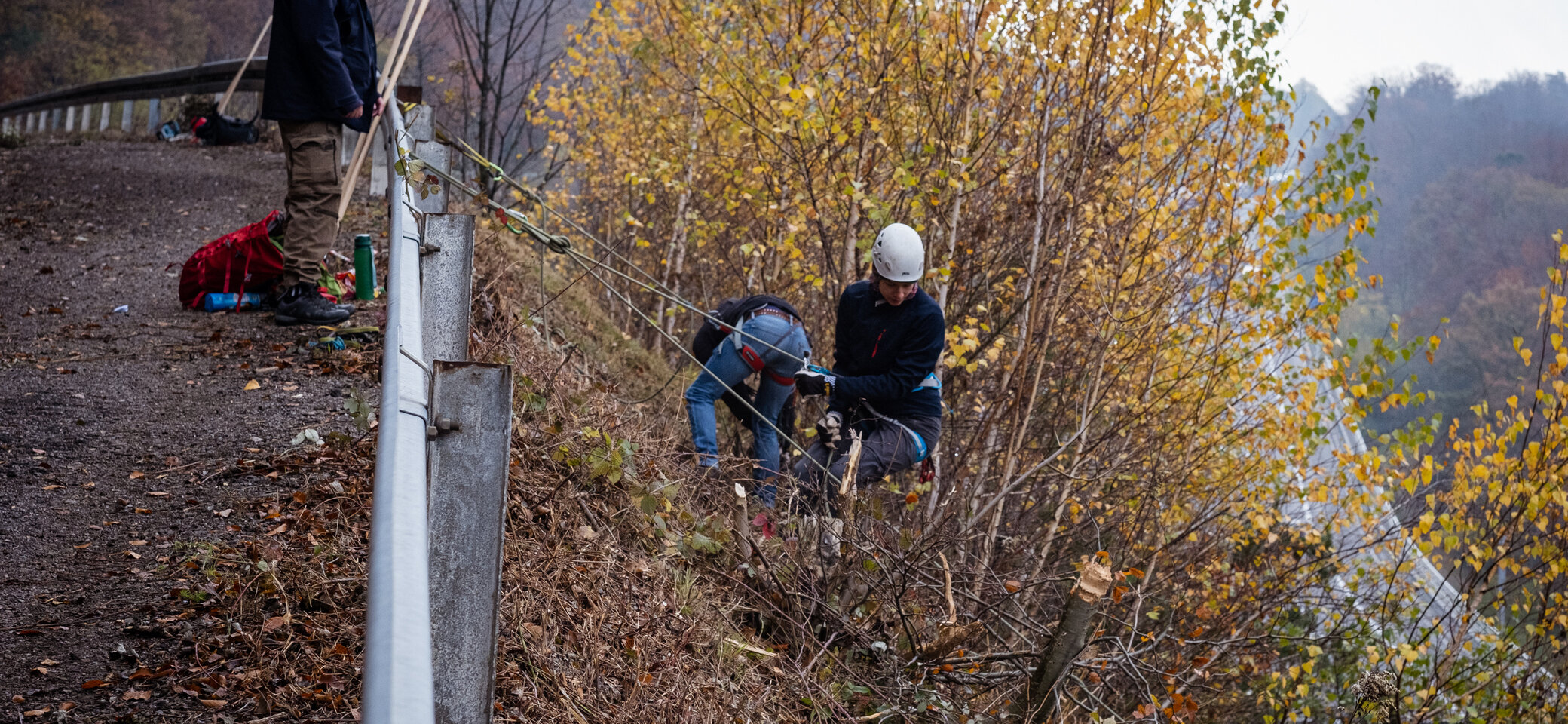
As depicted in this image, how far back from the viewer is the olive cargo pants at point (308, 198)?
5.11 metres

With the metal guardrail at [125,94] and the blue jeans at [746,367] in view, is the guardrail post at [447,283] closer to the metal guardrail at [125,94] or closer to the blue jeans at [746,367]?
the blue jeans at [746,367]

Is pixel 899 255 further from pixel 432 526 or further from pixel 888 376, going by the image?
pixel 432 526

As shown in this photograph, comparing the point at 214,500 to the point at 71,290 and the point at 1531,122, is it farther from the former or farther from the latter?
the point at 1531,122

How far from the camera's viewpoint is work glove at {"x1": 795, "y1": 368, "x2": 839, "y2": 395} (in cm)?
589

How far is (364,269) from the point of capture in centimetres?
523

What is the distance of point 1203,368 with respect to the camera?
329 inches

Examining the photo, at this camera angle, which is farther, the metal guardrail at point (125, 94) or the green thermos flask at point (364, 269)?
the metal guardrail at point (125, 94)

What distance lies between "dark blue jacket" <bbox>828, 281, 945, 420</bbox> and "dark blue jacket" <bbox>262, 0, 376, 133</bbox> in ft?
9.50

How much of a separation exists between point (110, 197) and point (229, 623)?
Result: 23.1 ft

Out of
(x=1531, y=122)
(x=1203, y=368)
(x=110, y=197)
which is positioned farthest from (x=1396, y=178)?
(x=110, y=197)

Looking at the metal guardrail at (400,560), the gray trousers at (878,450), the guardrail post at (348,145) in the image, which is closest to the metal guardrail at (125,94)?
the guardrail post at (348,145)

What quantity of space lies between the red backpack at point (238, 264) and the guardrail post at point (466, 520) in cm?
415

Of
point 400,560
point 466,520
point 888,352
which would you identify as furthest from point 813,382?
point 400,560

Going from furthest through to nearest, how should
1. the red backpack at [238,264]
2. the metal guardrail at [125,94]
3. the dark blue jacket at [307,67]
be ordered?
1. the metal guardrail at [125,94]
2. the red backpack at [238,264]
3. the dark blue jacket at [307,67]
